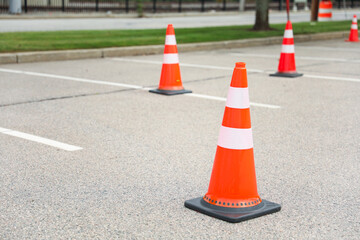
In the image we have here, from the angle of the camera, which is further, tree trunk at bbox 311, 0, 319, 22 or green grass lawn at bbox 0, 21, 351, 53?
tree trunk at bbox 311, 0, 319, 22

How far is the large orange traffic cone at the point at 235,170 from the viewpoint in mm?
3609

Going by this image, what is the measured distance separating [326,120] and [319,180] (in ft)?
7.15

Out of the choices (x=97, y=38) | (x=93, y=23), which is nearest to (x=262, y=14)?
(x=97, y=38)

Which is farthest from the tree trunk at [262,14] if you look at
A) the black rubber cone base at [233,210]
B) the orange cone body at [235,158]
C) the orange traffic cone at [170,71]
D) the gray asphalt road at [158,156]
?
the black rubber cone base at [233,210]

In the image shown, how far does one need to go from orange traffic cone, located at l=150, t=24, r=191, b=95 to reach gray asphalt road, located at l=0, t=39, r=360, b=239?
10.2 inches

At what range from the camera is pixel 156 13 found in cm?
3341

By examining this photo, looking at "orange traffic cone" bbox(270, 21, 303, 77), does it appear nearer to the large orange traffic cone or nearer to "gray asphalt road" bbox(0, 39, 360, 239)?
"gray asphalt road" bbox(0, 39, 360, 239)

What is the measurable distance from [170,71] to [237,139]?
4250 mm

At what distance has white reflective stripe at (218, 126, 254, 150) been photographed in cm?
369

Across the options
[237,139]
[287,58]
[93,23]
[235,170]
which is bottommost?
[235,170]

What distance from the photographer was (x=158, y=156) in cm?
490

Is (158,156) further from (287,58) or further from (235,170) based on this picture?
(287,58)

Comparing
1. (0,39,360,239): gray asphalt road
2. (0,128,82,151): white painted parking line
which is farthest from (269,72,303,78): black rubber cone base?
(0,128,82,151): white painted parking line

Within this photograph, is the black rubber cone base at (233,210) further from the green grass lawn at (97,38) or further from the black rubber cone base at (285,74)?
the green grass lawn at (97,38)
